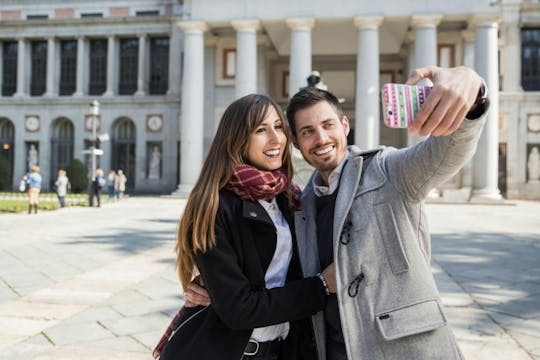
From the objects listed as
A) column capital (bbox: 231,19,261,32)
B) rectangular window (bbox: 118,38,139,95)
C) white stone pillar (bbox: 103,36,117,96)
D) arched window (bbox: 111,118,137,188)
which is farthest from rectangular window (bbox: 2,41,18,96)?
column capital (bbox: 231,19,261,32)

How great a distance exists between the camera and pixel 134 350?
349cm

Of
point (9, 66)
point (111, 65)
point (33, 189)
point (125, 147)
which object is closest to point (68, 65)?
point (111, 65)

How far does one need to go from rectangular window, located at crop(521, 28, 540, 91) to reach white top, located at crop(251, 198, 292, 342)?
35091 mm

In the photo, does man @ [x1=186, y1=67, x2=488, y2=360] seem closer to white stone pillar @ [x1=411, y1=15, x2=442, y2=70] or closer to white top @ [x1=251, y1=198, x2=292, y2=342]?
white top @ [x1=251, y1=198, x2=292, y2=342]

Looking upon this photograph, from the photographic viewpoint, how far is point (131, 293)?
5.23 m

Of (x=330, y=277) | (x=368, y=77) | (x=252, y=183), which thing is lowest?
(x=330, y=277)

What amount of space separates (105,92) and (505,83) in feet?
96.2

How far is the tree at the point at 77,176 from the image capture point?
30.8 m

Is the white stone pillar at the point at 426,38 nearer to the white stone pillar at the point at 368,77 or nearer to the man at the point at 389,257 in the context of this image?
the white stone pillar at the point at 368,77

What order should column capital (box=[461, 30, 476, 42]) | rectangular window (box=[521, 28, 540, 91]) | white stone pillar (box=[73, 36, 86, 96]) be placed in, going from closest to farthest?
column capital (box=[461, 30, 476, 42])
rectangular window (box=[521, 28, 540, 91])
white stone pillar (box=[73, 36, 86, 96])

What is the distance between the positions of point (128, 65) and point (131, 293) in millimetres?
34130

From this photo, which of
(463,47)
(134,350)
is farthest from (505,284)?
(463,47)

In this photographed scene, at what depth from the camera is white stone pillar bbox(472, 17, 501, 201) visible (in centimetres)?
2516

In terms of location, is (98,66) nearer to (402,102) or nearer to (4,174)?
(4,174)
